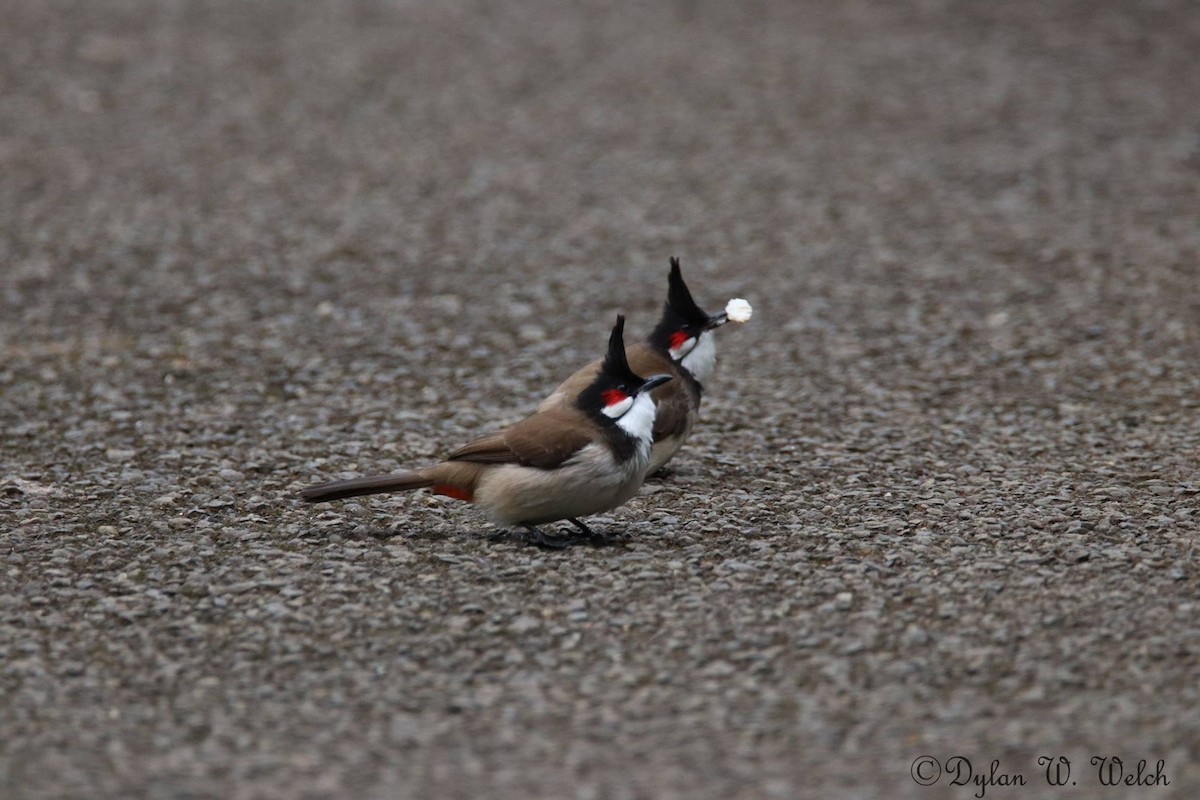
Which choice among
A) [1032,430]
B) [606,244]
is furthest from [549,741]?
[606,244]

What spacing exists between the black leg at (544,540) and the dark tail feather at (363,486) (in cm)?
45

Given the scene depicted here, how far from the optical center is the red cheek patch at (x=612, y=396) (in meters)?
5.58

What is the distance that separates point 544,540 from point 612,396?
1.96 feet

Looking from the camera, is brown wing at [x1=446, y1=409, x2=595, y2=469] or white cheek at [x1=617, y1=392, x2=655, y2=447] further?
white cheek at [x1=617, y1=392, x2=655, y2=447]

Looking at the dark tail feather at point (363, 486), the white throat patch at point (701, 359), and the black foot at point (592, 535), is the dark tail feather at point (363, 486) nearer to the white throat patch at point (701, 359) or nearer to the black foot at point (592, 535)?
the black foot at point (592, 535)

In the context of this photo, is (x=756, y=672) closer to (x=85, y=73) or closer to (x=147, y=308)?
(x=147, y=308)

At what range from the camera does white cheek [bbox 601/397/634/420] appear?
5551mm

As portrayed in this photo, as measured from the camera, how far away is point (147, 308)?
344 inches

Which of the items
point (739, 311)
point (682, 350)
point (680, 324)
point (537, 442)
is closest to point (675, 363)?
point (682, 350)

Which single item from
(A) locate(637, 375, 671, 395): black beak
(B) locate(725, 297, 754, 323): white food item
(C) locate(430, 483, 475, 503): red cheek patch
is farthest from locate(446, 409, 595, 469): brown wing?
(B) locate(725, 297, 754, 323): white food item

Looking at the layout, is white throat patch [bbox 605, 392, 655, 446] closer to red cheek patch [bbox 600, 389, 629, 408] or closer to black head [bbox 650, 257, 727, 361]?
red cheek patch [bbox 600, 389, 629, 408]

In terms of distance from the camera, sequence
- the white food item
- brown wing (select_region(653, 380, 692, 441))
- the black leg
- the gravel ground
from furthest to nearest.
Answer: the white food item
brown wing (select_region(653, 380, 692, 441))
the black leg
the gravel ground

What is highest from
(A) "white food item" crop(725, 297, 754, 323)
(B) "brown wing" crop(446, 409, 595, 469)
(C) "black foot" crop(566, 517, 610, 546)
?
(A) "white food item" crop(725, 297, 754, 323)

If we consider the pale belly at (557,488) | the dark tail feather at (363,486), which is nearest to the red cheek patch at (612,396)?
the pale belly at (557,488)
